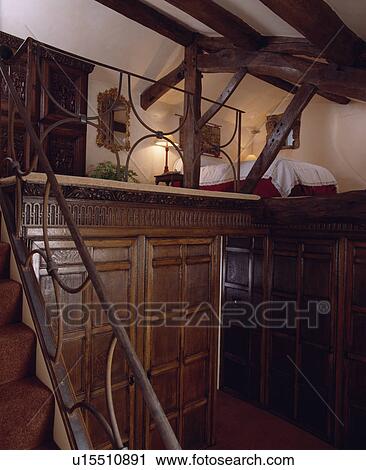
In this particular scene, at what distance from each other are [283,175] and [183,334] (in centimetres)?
175

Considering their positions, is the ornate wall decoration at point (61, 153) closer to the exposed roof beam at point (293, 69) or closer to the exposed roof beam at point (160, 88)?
the exposed roof beam at point (160, 88)

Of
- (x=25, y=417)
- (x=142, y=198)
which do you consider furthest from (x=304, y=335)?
(x=25, y=417)

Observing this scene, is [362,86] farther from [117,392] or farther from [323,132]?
[323,132]

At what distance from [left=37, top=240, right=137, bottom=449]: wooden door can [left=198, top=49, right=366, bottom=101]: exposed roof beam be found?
5.90 ft

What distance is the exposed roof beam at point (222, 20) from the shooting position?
9.21 ft

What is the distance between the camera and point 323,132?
5.37 metres

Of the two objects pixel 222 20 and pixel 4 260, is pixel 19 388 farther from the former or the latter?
pixel 222 20

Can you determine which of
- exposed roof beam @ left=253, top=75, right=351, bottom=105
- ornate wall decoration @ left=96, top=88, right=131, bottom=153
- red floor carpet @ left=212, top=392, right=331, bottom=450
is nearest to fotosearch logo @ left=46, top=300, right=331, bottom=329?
red floor carpet @ left=212, top=392, right=331, bottom=450

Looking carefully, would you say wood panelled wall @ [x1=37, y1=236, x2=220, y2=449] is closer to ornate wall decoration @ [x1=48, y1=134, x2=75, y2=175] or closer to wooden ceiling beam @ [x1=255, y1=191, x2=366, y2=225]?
wooden ceiling beam @ [x1=255, y1=191, x2=366, y2=225]

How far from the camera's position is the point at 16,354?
59.2 inches

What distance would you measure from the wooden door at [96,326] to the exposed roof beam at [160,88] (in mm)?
2543

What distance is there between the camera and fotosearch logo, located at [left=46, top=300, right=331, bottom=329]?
2.45m
